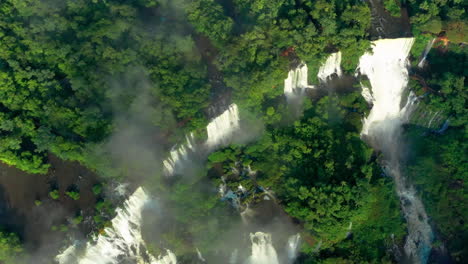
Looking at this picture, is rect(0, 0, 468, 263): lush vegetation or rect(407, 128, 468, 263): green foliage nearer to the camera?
rect(0, 0, 468, 263): lush vegetation

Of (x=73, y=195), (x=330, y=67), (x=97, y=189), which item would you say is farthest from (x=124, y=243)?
(x=330, y=67)

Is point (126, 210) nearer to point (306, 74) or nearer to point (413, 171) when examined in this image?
point (306, 74)

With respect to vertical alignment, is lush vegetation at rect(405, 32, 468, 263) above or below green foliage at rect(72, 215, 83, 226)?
above

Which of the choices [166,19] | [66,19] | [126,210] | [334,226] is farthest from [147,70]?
[334,226]

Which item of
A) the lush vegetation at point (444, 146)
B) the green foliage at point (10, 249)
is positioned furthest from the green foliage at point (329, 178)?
the green foliage at point (10, 249)

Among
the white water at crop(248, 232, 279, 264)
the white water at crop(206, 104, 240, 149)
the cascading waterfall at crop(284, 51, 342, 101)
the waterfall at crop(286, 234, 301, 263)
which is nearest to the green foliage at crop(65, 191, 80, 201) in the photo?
the white water at crop(206, 104, 240, 149)

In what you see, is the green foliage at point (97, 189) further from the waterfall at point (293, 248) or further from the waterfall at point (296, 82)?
the waterfall at point (296, 82)

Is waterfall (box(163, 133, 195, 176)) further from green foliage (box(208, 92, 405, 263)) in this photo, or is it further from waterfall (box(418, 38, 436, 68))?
waterfall (box(418, 38, 436, 68))
